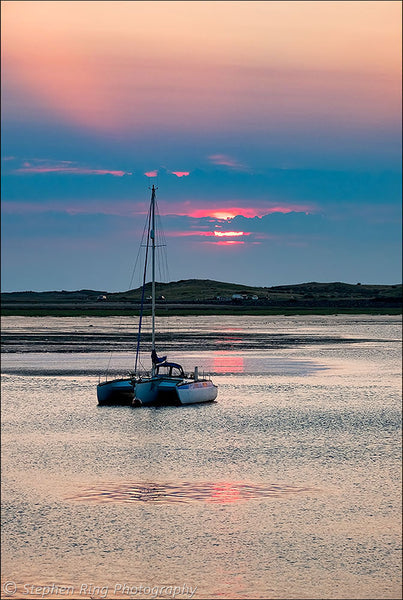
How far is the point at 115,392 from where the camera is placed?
46500 millimetres

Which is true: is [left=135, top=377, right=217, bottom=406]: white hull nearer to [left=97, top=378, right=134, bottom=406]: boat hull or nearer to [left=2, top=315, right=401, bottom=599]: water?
[left=2, top=315, right=401, bottom=599]: water

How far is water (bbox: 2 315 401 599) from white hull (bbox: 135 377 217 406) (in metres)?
0.89

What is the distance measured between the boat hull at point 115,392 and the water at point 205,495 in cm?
108

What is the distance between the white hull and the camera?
45.8 meters

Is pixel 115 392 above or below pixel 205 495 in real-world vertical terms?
above

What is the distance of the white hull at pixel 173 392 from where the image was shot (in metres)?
45.8

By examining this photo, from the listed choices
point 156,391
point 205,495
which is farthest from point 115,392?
point 205,495

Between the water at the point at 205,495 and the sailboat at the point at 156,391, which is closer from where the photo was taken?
the water at the point at 205,495

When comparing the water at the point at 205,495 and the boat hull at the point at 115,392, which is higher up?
the boat hull at the point at 115,392

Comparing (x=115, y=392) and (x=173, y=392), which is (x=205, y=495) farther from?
(x=115, y=392)

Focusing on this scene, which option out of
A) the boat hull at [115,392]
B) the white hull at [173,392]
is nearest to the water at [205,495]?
the white hull at [173,392]

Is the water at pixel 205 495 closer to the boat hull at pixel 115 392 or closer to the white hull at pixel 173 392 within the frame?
the white hull at pixel 173 392

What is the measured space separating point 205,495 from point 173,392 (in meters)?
21.5

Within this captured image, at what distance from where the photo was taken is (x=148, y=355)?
265 ft
